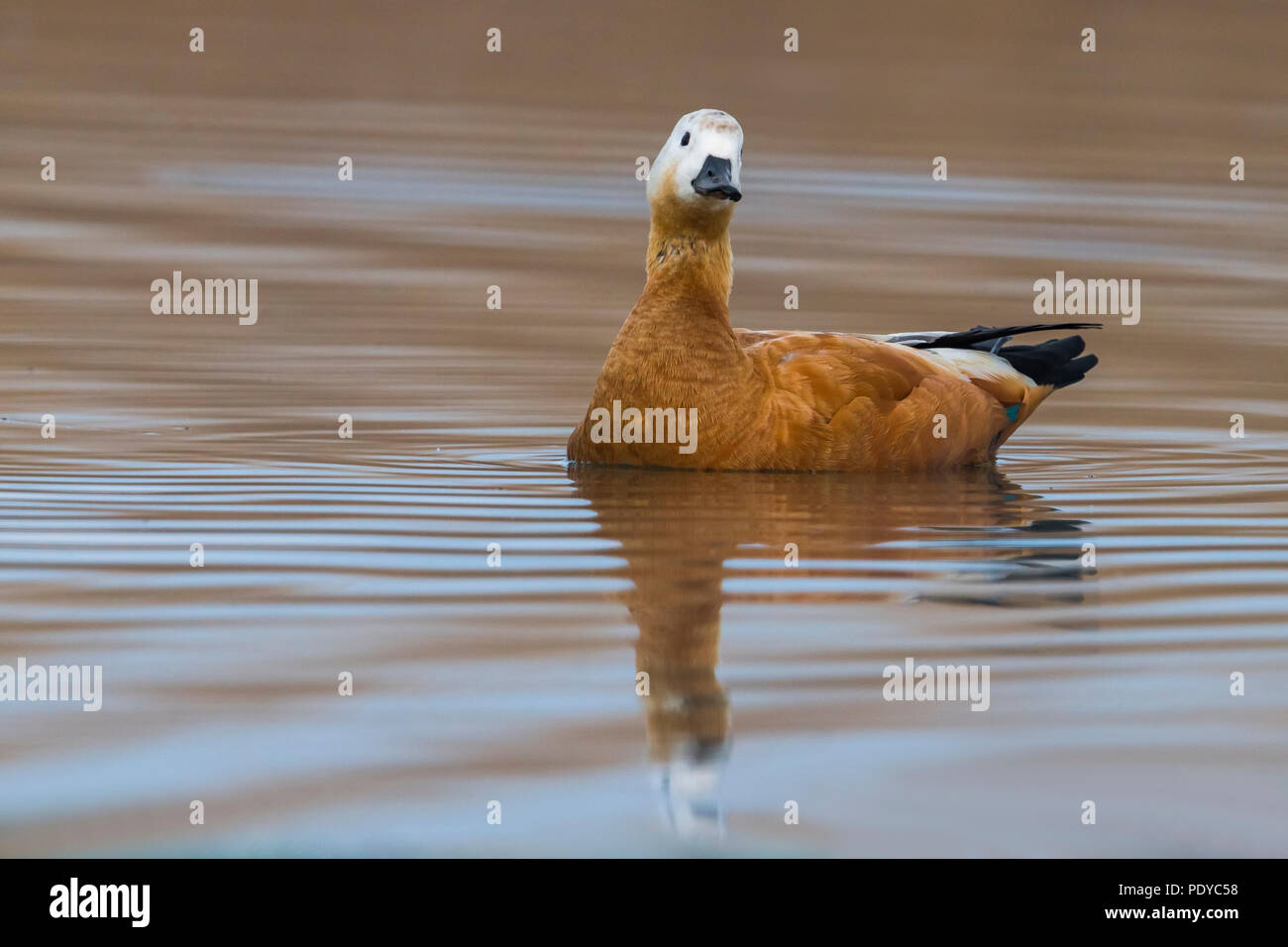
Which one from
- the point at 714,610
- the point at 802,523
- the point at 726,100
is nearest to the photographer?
the point at 714,610

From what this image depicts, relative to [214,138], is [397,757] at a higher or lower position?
lower

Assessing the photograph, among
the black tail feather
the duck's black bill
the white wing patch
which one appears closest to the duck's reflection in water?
the white wing patch

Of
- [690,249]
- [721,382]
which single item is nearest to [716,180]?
[690,249]

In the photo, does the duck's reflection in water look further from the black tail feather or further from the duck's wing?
the black tail feather

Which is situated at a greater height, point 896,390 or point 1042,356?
point 1042,356

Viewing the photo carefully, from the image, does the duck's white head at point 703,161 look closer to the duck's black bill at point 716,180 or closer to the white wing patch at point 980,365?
the duck's black bill at point 716,180

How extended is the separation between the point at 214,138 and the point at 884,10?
10.3 metres

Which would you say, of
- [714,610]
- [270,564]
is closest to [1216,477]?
[714,610]

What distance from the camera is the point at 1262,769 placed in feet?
16.2

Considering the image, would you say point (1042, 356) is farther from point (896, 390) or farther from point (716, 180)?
point (716, 180)

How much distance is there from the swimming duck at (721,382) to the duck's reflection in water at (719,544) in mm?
103

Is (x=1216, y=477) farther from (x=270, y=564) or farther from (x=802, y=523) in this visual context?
(x=270, y=564)

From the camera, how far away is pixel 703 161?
8812mm

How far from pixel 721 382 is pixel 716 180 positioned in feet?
2.61
